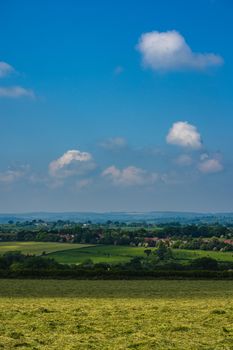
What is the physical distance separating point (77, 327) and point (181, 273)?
2315 centimetres

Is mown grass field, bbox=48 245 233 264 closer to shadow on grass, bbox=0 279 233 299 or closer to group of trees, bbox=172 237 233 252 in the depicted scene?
group of trees, bbox=172 237 233 252

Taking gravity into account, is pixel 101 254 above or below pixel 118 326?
below

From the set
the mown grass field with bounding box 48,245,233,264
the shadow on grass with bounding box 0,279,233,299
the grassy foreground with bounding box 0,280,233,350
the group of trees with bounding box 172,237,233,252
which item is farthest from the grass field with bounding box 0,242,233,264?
the grassy foreground with bounding box 0,280,233,350

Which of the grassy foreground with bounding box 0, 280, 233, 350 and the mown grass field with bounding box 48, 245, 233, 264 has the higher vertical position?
the grassy foreground with bounding box 0, 280, 233, 350

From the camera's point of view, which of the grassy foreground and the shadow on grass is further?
the shadow on grass

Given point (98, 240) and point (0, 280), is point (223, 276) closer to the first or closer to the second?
point (0, 280)

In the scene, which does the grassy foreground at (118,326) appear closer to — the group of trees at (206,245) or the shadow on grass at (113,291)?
the shadow on grass at (113,291)

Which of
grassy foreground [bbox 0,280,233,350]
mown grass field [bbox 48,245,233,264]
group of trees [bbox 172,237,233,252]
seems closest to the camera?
grassy foreground [bbox 0,280,233,350]

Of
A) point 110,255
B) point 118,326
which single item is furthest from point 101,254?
point 118,326

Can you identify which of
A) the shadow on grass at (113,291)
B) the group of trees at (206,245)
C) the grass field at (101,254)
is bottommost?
the grass field at (101,254)

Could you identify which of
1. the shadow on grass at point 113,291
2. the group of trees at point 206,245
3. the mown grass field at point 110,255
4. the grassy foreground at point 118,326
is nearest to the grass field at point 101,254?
the mown grass field at point 110,255

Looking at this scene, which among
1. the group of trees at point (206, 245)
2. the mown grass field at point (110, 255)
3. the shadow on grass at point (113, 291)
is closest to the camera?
the shadow on grass at point (113, 291)

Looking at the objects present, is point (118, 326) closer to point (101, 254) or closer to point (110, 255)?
point (110, 255)

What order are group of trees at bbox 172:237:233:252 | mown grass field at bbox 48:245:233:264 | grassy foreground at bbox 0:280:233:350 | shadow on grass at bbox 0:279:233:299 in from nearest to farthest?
grassy foreground at bbox 0:280:233:350
shadow on grass at bbox 0:279:233:299
mown grass field at bbox 48:245:233:264
group of trees at bbox 172:237:233:252
